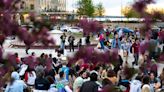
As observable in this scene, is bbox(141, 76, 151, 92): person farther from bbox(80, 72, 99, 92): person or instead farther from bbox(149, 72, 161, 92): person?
bbox(80, 72, 99, 92): person

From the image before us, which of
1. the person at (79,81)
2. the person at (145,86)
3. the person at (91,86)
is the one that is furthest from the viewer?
the person at (79,81)

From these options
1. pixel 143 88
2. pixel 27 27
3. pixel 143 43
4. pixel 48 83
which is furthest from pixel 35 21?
pixel 48 83

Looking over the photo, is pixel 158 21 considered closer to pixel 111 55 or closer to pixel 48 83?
pixel 111 55

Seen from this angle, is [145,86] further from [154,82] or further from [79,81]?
[154,82]

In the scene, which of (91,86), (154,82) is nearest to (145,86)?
(91,86)

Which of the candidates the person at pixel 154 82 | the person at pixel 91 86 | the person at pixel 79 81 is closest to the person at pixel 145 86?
the person at pixel 154 82

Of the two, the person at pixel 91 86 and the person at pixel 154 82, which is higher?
the person at pixel 91 86

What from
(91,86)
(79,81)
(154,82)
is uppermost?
(91,86)

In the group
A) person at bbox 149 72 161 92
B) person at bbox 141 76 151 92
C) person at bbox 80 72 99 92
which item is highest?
person at bbox 80 72 99 92

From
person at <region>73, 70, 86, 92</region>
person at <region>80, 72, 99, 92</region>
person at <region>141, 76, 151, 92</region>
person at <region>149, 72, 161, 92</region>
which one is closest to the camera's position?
person at <region>80, 72, 99, 92</region>

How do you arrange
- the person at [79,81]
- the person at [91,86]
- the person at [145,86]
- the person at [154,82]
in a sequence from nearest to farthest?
1. the person at [91,86]
2. the person at [145,86]
3. the person at [79,81]
4. the person at [154,82]

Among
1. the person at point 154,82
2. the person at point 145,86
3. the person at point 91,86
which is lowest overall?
the person at point 154,82

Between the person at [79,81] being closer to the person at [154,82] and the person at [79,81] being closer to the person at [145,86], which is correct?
the person at [145,86]

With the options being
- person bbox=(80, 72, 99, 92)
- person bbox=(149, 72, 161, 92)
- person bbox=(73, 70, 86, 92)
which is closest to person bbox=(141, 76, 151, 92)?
person bbox=(149, 72, 161, 92)
